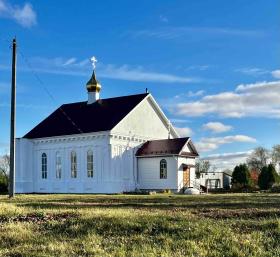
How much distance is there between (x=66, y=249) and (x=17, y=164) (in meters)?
39.4

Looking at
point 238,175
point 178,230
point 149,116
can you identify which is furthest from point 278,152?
point 178,230

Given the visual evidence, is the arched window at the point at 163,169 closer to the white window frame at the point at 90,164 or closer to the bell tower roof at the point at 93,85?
the white window frame at the point at 90,164

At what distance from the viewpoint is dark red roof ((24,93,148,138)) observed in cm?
4303

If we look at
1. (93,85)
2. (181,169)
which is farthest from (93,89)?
(181,169)

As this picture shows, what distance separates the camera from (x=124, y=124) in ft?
140

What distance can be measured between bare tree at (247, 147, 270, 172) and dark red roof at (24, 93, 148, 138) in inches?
2261

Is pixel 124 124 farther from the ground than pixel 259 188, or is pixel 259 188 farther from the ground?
pixel 124 124

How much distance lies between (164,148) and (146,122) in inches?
163

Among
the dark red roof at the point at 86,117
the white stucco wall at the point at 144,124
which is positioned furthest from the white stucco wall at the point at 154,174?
the dark red roof at the point at 86,117

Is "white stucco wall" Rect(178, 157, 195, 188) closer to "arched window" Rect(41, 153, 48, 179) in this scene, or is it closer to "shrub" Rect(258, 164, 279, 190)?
"shrub" Rect(258, 164, 279, 190)

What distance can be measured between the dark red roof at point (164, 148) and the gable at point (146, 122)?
1480 millimetres

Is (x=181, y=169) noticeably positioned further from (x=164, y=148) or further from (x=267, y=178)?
(x=267, y=178)

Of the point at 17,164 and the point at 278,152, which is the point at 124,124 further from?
the point at 278,152

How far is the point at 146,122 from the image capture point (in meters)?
45.6
